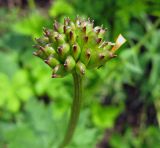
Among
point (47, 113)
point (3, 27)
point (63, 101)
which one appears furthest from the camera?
point (3, 27)

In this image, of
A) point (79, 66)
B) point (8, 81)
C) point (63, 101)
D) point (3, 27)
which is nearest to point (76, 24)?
point (79, 66)

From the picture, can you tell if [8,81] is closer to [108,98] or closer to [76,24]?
[108,98]

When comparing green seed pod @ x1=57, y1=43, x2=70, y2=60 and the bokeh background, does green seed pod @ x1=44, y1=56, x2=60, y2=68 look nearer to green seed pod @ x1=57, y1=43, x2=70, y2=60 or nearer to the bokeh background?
green seed pod @ x1=57, y1=43, x2=70, y2=60

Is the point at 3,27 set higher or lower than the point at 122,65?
higher

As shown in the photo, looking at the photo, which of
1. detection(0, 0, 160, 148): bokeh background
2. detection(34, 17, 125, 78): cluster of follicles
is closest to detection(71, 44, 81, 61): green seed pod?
detection(34, 17, 125, 78): cluster of follicles

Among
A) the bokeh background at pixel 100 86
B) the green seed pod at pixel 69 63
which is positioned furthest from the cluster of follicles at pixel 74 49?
the bokeh background at pixel 100 86

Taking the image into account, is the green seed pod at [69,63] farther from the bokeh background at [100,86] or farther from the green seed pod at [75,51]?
the bokeh background at [100,86]
